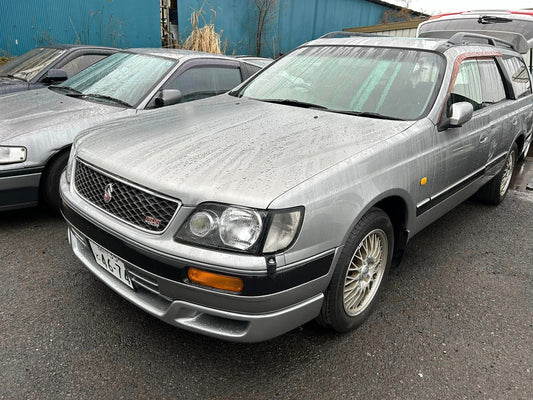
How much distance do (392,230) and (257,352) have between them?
106 cm

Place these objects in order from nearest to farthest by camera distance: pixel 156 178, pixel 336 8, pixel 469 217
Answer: pixel 156 178 < pixel 469 217 < pixel 336 8

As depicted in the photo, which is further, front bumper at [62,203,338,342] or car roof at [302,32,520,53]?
car roof at [302,32,520,53]

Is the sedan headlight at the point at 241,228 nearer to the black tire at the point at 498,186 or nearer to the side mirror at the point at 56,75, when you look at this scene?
the black tire at the point at 498,186

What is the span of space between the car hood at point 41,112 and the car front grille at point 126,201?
4.54ft

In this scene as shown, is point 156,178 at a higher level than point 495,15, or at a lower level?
lower

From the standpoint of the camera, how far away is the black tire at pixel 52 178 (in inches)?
139

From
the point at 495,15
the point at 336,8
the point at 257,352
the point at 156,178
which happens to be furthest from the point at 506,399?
the point at 336,8

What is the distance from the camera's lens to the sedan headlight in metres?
1.85

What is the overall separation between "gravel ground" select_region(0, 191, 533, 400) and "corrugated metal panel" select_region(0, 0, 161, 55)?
7198 mm

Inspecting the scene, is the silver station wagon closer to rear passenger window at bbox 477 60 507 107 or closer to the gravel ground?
rear passenger window at bbox 477 60 507 107

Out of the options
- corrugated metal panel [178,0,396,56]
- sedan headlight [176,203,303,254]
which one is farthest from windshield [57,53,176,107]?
corrugated metal panel [178,0,396,56]

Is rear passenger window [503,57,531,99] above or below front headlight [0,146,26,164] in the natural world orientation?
above

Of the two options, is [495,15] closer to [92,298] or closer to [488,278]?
[488,278]

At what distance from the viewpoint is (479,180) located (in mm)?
3771
